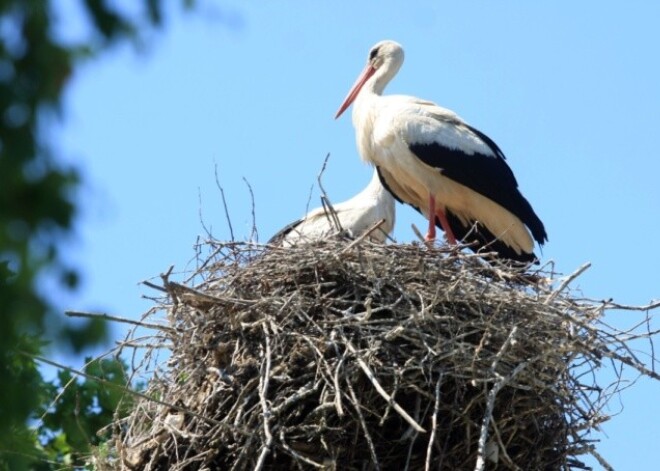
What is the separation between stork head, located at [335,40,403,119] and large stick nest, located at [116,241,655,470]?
3.79m

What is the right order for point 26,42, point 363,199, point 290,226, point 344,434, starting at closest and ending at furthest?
point 26,42
point 344,434
point 290,226
point 363,199

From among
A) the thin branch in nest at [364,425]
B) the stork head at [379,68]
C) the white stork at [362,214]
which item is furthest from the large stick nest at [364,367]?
the stork head at [379,68]

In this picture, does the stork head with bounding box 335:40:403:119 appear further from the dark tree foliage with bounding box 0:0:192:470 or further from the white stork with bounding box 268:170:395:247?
the dark tree foliage with bounding box 0:0:192:470

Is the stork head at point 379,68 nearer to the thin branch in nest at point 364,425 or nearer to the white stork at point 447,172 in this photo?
the white stork at point 447,172

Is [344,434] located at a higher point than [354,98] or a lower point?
lower

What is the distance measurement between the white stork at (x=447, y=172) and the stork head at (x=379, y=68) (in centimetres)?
51

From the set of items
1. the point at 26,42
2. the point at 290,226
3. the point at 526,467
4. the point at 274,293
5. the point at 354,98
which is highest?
the point at 354,98

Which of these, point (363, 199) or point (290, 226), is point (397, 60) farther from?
point (290, 226)

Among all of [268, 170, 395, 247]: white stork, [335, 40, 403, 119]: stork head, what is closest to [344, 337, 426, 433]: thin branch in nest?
[268, 170, 395, 247]: white stork

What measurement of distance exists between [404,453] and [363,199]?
13.4 ft

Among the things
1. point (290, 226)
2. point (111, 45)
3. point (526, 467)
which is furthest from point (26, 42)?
point (290, 226)

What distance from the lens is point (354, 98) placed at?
10.4 m

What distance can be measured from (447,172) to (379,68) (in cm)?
145

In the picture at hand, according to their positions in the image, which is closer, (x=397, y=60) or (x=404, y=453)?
(x=404, y=453)
